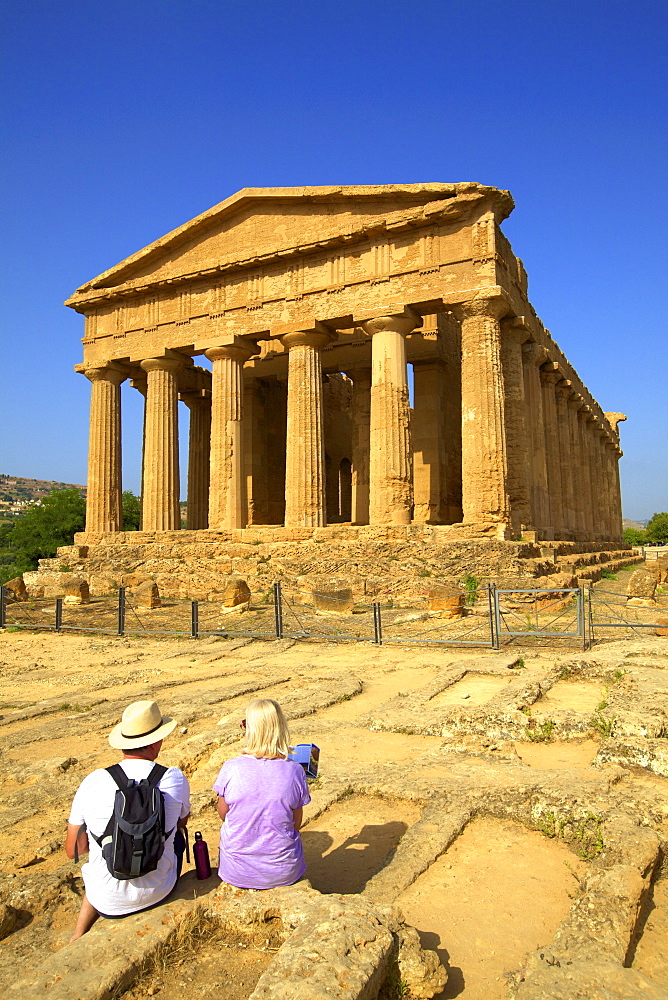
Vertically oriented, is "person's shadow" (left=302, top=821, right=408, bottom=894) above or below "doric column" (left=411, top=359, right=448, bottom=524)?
below

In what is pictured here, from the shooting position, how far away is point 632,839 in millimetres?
3812

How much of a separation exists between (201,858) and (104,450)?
2261cm

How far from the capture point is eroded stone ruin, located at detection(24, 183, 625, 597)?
58.9 ft

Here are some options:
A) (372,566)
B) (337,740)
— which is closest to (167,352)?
(372,566)

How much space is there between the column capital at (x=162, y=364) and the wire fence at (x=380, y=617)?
8.75 m

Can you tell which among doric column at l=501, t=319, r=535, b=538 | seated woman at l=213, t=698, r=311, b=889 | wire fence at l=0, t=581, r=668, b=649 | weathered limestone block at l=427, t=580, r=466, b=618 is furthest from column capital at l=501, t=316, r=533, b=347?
seated woman at l=213, t=698, r=311, b=889

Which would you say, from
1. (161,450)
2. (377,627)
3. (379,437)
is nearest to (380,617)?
(377,627)

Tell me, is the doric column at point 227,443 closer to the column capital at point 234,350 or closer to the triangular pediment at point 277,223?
the column capital at point 234,350

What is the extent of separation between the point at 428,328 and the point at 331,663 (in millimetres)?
15705

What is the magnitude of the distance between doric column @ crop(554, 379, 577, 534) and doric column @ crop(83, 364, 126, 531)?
687 inches

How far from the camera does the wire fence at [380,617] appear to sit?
11383 mm

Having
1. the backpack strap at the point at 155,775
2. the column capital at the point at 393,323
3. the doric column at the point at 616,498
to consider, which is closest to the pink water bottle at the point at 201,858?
the backpack strap at the point at 155,775

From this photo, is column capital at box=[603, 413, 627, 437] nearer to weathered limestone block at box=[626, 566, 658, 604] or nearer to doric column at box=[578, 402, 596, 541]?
doric column at box=[578, 402, 596, 541]

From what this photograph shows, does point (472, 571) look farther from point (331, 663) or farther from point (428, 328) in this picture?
point (428, 328)
